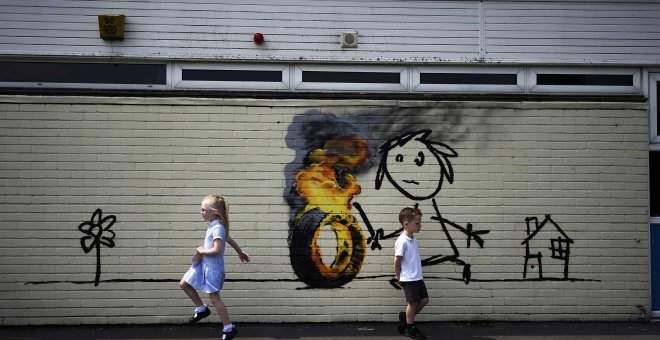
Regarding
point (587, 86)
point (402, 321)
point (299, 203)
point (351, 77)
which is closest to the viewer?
point (402, 321)

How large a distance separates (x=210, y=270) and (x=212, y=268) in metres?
0.03

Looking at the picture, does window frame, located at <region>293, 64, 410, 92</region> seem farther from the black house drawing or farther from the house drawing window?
the house drawing window

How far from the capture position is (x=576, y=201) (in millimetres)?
7105

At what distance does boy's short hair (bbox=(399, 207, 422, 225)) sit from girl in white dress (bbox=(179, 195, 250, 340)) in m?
1.79

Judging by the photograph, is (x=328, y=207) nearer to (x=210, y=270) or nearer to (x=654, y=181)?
(x=210, y=270)

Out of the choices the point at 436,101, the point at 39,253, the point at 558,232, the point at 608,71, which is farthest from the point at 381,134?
the point at 39,253

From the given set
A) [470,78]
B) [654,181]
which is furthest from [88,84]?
[654,181]

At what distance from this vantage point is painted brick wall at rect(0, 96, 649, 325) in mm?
6844

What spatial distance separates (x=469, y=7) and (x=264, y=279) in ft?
12.7

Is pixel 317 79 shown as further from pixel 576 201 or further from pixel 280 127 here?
pixel 576 201

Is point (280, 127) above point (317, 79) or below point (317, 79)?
below

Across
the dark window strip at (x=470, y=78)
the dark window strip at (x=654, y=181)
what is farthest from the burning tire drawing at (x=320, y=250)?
the dark window strip at (x=654, y=181)

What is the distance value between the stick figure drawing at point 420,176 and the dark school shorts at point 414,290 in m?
0.62

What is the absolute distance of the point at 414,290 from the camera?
638 cm
